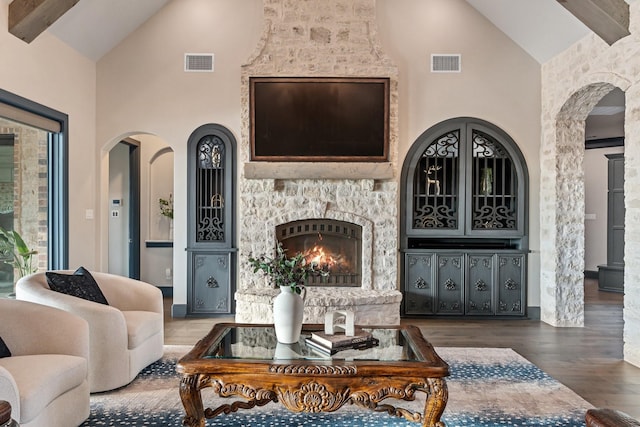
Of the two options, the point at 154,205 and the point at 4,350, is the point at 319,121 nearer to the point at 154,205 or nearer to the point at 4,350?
the point at 154,205

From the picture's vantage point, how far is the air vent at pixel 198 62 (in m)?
6.22

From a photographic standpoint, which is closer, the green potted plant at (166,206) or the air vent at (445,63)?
the air vent at (445,63)

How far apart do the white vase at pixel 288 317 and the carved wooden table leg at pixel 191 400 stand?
2.01 ft

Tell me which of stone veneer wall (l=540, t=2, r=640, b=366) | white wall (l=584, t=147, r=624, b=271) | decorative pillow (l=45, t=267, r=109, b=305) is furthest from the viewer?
white wall (l=584, t=147, r=624, b=271)

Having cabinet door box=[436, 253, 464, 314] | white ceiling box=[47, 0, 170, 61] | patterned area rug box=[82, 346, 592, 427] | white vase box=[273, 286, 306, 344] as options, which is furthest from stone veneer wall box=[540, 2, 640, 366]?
white ceiling box=[47, 0, 170, 61]

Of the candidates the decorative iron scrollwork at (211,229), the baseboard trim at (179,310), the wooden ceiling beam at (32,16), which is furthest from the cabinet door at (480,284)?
the wooden ceiling beam at (32,16)

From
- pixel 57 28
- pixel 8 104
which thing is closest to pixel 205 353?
pixel 8 104

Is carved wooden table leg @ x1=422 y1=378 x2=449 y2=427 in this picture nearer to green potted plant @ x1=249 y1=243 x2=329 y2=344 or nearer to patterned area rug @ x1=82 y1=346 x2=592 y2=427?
patterned area rug @ x1=82 y1=346 x2=592 y2=427

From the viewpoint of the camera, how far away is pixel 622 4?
4.48 m

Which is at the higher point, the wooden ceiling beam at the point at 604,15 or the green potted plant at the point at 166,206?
the wooden ceiling beam at the point at 604,15

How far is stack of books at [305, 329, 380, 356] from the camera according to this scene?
2881mm

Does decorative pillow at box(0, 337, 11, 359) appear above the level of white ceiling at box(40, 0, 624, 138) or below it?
below

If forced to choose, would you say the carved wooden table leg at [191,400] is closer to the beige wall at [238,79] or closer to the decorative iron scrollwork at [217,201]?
the beige wall at [238,79]

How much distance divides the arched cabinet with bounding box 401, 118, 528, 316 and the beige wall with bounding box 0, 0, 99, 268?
3.78 m
